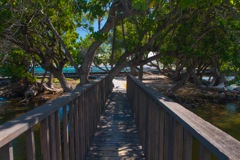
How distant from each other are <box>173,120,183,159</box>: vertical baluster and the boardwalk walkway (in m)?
1.95

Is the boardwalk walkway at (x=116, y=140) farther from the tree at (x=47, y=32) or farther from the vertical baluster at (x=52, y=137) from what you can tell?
the tree at (x=47, y=32)

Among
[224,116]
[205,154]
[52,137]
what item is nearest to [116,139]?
[52,137]

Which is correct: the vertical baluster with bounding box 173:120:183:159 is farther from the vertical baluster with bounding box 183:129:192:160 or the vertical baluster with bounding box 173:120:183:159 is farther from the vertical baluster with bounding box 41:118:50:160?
the vertical baluster with bounding box 41:118:50:160

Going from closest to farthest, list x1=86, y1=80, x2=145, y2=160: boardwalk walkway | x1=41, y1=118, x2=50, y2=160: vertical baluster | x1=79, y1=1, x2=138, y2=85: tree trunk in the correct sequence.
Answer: x1=41, y1=118, x2=50, y2=160: vertical baluster < x1=86, y1=80, x2=145, y2=160: boardwalk walkway < x1=79, y1=1, x2=138, y2=85: tree trunk

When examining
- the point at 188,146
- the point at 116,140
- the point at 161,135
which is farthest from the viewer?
the point at 116,140

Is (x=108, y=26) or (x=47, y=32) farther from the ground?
(x=47, y=32)

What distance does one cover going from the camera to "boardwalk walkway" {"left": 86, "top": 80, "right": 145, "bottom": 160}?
4.03 meters

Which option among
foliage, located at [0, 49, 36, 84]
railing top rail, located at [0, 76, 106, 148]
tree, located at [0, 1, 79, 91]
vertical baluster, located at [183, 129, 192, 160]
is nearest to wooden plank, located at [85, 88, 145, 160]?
railing top rail, located at [0, 76, 106, 148]

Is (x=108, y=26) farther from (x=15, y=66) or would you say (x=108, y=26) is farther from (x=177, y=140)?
(x=15, y=66)

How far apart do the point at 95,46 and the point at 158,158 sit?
534cm

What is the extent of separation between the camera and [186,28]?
8.67 metres

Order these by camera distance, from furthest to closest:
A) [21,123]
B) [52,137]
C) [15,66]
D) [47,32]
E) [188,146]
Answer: [15,66]
[47,32]
[52,137]
[188,146]
[21,123]

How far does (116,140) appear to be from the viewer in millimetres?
4789

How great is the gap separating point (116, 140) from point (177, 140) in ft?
9.41
